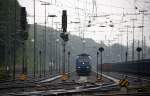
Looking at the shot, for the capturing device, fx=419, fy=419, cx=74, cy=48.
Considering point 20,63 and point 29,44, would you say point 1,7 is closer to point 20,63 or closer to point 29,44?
point 20,63

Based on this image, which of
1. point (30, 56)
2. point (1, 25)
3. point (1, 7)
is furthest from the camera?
point (30, 56)

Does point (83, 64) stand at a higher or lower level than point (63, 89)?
lower

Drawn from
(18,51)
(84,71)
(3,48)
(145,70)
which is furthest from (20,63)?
(145,70)

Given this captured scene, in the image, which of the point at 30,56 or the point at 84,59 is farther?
the point at 30,56

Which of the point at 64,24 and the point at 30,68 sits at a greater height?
the point at 64,24

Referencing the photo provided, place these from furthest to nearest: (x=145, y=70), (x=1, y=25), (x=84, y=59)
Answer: (x=1, y=25)
(x=84, y=59)
(x=145, y=70)

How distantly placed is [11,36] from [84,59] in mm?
30448

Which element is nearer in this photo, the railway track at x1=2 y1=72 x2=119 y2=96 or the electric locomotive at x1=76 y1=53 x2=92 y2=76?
the railway track at x1=2 y1=72 x2=119 y2=96

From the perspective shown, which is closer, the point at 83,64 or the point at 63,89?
the point at 63,89

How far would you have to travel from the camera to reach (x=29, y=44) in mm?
140875

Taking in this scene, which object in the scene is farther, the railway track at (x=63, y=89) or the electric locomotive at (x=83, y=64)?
the electric locomotive at (x=83, y=64)

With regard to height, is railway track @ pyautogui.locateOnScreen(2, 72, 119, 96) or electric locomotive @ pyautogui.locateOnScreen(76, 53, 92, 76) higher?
railway track @ pyautogui.locateOnScreen(2, 72, 119, 96)

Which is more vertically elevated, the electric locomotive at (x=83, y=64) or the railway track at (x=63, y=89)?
Result: the railway track at (x=63, y=89)

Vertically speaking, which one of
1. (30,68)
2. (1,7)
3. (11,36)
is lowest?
(30,68)
